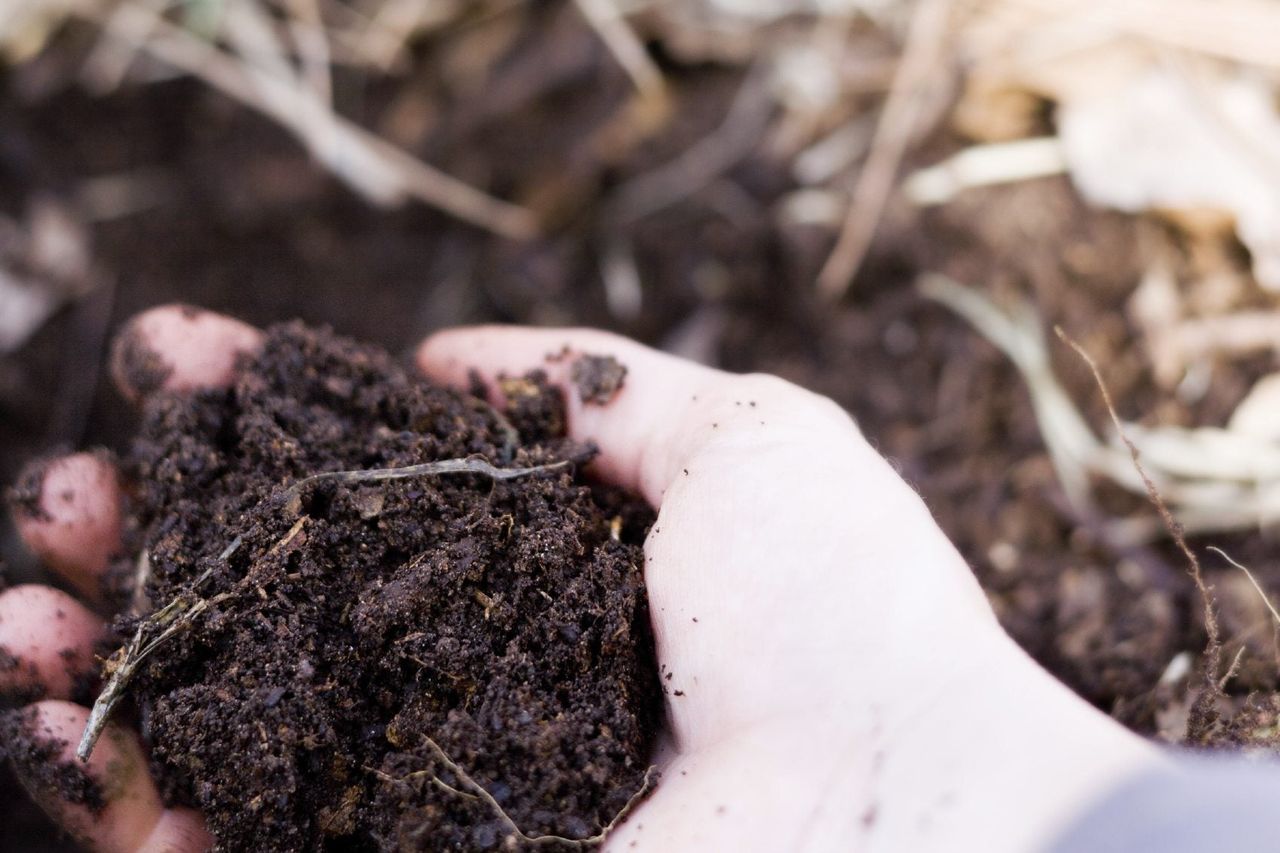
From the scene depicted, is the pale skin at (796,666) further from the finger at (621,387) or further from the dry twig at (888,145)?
the dry twig at (888,145)

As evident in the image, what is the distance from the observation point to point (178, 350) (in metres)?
1.94

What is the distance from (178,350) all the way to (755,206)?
184cm

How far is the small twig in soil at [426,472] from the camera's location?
1682 millimetres

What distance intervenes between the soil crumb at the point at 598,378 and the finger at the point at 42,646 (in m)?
1.02

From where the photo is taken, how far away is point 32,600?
1.73 metres

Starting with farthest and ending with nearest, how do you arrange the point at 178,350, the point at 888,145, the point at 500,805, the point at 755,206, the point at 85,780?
the point at 755,206, the point at 888,145, the point at 178,350, the point at 85,780, the point at 500,805

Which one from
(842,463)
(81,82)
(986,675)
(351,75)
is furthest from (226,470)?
(81,82)

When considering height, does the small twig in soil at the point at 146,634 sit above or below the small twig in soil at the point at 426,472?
below

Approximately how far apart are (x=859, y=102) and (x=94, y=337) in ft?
8.49

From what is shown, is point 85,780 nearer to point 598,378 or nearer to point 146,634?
point 146,634

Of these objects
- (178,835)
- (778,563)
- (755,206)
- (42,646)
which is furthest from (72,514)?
(755,206)

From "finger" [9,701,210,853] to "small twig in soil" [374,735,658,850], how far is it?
17.3 inches

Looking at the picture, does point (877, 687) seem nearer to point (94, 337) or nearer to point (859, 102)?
point (859, 102)

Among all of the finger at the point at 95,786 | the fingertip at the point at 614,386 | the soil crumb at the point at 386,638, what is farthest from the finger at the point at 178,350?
A: the finger at the point at 95,786
